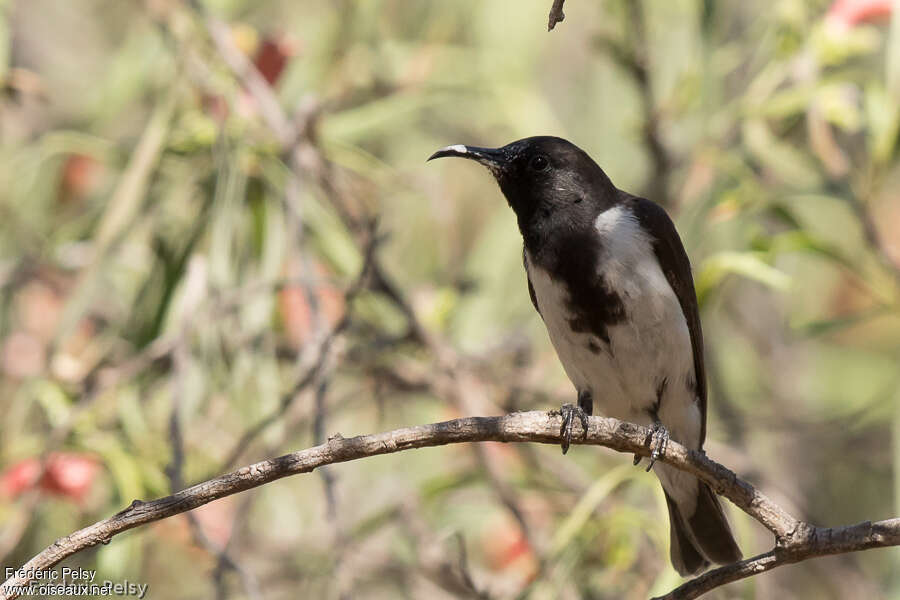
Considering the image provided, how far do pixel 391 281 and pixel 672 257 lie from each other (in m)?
1.15

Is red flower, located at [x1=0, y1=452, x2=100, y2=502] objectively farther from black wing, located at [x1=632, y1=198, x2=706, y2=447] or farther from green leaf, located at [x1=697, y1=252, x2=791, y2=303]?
green leaf, located at [x1=697, y1=252, x2=791, y2=303]

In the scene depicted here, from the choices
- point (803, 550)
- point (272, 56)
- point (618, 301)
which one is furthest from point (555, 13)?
point (272, 56)

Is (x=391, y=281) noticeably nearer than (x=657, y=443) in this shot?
No

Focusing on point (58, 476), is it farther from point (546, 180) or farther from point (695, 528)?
point (695, 528)

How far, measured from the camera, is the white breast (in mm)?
3457

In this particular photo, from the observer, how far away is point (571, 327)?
138 inches

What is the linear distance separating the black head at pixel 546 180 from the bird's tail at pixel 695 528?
0.90 metres

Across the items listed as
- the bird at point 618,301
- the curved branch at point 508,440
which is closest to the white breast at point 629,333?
the bird at point 618,301

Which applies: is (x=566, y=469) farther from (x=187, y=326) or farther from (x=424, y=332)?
(x=187, y=326)

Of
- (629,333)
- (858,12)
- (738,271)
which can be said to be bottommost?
(629,333)

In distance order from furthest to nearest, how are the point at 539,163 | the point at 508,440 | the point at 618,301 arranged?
the point at 539,163 → the point at 618,301 → the point at 508,440

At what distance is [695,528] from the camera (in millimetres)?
3754

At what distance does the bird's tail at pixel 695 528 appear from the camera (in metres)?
3.69

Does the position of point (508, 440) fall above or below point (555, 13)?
below
